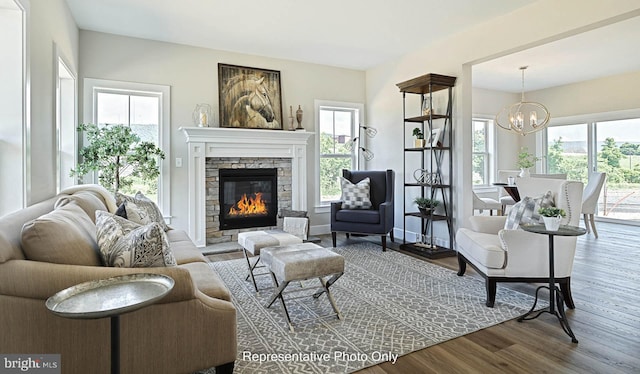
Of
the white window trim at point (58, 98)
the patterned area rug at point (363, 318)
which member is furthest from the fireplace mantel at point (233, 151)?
the patterned area rug at point (363, 318)

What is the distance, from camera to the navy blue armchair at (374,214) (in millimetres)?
4672

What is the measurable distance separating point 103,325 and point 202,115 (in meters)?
3.61

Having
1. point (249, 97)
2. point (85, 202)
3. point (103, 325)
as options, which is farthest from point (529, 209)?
point (249, 97)

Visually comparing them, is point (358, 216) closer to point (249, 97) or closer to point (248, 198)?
point (248, 198)

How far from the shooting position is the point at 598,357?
2031 millimetres

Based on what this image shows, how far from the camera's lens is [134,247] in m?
1.70

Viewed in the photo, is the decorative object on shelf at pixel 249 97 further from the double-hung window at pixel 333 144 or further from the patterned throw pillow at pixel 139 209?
the patterned throw pillow at pixel 139 209

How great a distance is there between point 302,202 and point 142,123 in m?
2.47

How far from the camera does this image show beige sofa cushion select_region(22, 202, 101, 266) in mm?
1517

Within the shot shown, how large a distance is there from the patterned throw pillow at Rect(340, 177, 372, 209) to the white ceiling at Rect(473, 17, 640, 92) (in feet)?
9.23

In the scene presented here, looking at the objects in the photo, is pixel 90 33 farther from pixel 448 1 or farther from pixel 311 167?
pixel 448 1

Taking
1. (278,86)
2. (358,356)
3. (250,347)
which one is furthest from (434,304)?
(278,86)

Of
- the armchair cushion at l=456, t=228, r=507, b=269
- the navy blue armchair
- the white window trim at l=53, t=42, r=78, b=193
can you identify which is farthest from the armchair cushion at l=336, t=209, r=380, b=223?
the white window trim at l=53, t=42, r=78, b=193

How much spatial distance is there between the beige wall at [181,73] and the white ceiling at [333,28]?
13 centimetres
